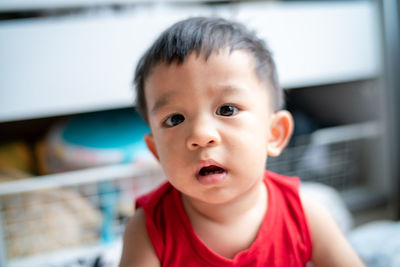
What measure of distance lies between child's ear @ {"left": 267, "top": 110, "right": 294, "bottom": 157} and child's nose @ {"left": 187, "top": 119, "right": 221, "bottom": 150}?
0.12 m

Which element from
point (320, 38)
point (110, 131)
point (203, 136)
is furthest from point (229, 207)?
point (320, 38)

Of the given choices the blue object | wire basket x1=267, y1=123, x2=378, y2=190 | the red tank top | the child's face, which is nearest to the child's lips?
the child's face

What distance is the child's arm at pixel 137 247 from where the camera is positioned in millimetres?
484

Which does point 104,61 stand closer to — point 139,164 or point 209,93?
point 139,164

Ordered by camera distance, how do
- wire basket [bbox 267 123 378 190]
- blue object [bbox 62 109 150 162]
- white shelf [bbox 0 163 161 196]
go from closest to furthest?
white shelf [bbox 0 163 161 196], blue object [bbox 62 109 150 162], wire basket [bbox 267 123 378 190]

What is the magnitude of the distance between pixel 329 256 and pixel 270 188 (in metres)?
0.13

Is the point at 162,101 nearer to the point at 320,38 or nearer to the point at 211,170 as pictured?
the point at 211,170

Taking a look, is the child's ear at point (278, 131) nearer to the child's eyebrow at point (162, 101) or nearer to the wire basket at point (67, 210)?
the child's eyebrow at point (162, 101)

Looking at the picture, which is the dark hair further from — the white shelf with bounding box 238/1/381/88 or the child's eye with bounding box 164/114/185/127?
the white shelf with bounding box 238/1/381/88

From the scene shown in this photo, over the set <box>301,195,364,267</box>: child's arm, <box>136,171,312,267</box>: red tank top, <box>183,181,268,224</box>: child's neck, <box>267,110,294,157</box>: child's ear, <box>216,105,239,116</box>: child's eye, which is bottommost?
<box>301,195,364,267</box>: child's arm

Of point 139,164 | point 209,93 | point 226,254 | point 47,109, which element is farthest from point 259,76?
point 47,109

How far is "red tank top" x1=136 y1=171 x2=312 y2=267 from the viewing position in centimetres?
49

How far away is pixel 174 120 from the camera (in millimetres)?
458

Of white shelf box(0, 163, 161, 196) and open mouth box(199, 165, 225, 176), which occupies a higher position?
open mouth box(199, 165, 225, 176)
